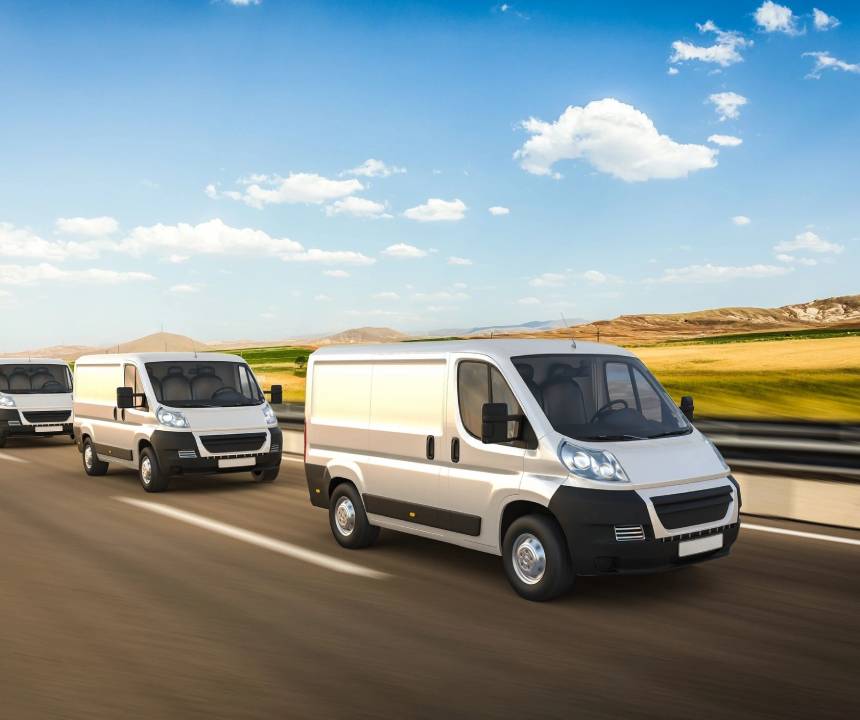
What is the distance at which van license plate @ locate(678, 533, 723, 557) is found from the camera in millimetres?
6336

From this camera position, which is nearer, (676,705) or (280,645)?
(676,705)

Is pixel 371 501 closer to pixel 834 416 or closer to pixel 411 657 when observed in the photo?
pixel 411 657

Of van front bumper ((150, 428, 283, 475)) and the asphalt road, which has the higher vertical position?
van front bumper ((150, 428, 283, 475))

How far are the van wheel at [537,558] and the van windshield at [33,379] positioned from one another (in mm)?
16502

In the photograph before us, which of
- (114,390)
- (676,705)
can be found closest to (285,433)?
(114,390)

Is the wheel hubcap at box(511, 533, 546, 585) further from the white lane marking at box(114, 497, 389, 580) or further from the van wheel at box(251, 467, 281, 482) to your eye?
the van wheel at box(251, 467, 281, 482)

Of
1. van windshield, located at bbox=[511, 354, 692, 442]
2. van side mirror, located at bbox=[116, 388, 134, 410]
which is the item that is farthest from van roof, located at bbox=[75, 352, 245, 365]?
van windshield, located at bbox=[511, 354, 692, 442]

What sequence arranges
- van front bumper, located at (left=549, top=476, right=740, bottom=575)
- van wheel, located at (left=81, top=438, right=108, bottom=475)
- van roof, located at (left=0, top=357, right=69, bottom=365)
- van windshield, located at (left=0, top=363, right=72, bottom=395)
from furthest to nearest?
van roof, located at (left=0, top=357, right=69, bottom=365)
van windshield, located at (left=0, top=363, right=72, bottom=395)
van wheel, located at (left=81, top=438, right=108, bottom=475)
van front bumper, located at (left=549, top=476, right=740, bottom=575)

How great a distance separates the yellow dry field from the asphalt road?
67.1 ft

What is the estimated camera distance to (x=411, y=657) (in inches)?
211

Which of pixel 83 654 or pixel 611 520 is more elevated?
pixel 611 520

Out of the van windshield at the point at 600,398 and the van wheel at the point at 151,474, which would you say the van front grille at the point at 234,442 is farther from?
the van windshield at the point at 600,398

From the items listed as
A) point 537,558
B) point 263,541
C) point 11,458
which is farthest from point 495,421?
point 11,458

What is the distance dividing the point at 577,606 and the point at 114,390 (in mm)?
9409
